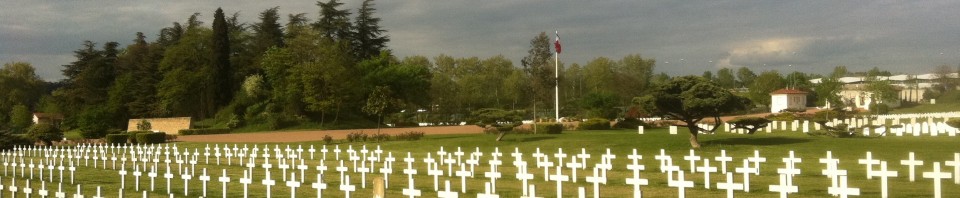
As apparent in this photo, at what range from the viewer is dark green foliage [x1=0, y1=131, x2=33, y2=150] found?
4381 cm

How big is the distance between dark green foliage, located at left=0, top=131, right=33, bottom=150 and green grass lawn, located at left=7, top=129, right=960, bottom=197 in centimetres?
1556

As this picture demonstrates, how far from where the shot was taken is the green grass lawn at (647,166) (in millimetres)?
18891

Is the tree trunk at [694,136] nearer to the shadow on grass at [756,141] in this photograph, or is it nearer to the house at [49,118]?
the shadow on grass at [756,141]

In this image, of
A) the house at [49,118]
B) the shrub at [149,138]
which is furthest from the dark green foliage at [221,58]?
the shrub at [149,138]

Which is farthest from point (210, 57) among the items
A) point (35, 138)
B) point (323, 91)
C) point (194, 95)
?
point (35, 138)

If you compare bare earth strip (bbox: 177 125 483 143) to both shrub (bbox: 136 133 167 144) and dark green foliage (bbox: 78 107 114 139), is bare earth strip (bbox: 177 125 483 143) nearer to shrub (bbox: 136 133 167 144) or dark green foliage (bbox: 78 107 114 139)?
shrub (bbox: 136 133 167 144)

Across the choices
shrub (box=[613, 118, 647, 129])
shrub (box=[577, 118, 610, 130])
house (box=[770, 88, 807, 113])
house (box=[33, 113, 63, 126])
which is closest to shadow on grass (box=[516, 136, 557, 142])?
shrub (box=[577, 118, 610, 130])

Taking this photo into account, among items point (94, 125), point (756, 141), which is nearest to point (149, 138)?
point (94, 125)

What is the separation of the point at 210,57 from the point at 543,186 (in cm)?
6687

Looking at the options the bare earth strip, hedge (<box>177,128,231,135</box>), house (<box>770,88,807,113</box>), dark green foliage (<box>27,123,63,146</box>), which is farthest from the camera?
house (<box>770,88,807,113</box>)

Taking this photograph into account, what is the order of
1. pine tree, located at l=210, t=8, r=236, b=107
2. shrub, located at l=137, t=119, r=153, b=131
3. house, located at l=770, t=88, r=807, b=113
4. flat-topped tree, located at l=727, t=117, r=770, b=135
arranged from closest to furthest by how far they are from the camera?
flat-topped tree, located at l=727, t=117, r=770, b=135, shrub, located at l=137, t=119, r=153, b=131, pine tree, located at l=210, t=8, r=236, b=107, house, located at l=770, t=88, r=807, b=113

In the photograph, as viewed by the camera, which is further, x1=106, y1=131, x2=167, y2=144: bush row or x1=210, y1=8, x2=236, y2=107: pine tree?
x1=210, y1=8, x2=236, y2=107: pine tree

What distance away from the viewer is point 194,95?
82.7 meters

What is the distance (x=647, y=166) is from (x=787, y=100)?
7665 centimetres
